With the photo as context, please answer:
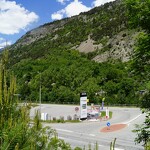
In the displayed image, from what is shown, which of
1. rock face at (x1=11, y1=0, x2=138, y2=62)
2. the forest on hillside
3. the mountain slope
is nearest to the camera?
the forest on hillside

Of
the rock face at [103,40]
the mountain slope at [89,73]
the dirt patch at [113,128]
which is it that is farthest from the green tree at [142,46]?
the rock face at [103,40]

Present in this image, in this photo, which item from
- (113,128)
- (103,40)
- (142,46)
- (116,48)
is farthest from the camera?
(103,40)

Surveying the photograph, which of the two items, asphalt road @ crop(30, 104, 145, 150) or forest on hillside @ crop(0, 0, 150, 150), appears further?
asphalt road @ crop(30, 104, 145, 150)

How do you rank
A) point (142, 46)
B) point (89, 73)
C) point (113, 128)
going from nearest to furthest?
1. point (142, 46)
2. point (113, 128)
3. point (89, 73)

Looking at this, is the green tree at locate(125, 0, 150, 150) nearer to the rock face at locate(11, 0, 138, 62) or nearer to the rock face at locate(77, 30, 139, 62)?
the rock face at locate(11, 0, 138, 62)

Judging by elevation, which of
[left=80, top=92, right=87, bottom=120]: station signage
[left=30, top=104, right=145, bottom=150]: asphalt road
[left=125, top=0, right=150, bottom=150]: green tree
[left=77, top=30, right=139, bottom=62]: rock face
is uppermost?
[left=77, top=30, right=139, bottom=62]: rock face

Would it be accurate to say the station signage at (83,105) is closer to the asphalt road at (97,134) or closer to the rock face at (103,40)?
the asphalt road at (97,134)

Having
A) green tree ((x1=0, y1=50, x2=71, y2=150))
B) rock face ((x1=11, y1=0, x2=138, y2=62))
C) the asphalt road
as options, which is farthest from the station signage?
rock face ((x1=11, y1=0, x2=138, y2=62))

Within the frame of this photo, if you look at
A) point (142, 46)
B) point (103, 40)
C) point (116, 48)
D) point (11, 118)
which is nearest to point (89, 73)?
point (116, 48)

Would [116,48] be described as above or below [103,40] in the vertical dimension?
below

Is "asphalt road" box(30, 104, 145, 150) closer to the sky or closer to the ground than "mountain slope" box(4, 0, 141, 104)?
closer to the ground

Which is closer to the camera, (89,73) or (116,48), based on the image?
(89,73)

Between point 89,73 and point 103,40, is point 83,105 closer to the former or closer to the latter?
point 89,73

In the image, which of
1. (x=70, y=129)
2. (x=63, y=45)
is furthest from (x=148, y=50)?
(x=63, y=45)
